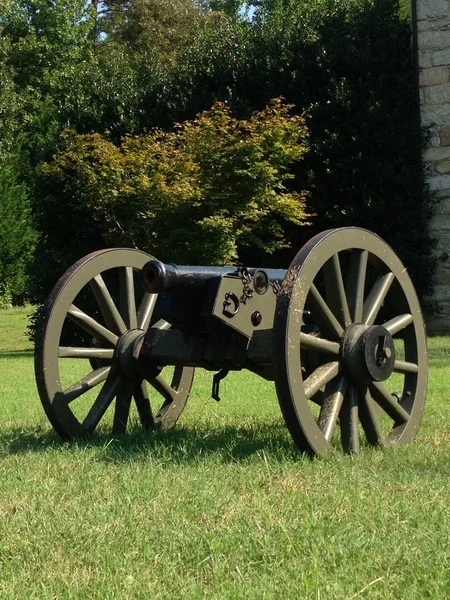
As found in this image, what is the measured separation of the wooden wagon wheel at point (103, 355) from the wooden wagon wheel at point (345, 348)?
3.94ft

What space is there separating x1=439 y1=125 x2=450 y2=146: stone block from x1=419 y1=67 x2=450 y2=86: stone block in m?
0.81

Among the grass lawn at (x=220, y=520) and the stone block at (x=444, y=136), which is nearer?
the grass lawn at (x=220, y=520)

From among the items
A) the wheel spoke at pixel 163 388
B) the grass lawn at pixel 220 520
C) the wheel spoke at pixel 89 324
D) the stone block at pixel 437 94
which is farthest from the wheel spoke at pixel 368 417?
the stone block at pixel 437 94

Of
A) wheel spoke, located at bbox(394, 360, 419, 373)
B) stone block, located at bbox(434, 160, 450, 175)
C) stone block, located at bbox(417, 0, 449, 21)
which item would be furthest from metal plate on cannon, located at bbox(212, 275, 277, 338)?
stone block, located at bbox(417, 0, 449, 21)

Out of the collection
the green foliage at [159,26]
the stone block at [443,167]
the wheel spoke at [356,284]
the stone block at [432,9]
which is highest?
the green foliage at [159,26]

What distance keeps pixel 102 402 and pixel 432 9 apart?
12.5 m

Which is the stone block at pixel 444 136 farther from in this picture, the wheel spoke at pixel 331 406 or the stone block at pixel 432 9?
the wheel spoke at pixel 331 406

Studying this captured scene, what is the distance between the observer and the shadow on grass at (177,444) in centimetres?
495

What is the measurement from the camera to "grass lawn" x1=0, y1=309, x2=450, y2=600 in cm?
293

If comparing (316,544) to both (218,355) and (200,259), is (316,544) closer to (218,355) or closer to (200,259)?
(218,355)

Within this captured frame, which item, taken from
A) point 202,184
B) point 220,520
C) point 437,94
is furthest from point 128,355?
point 437,94

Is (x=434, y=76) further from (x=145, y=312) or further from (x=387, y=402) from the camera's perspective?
(x=387, y=402)

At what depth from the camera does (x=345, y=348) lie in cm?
489

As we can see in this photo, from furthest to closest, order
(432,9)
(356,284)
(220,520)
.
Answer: (432,9) → (356,284) → (220,520)
